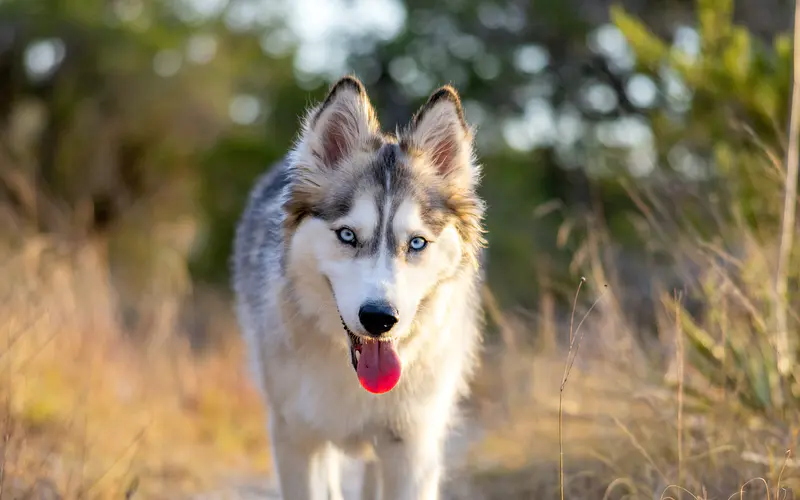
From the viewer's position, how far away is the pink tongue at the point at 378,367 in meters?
3.22

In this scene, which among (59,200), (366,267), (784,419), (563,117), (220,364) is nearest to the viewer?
(366,267)

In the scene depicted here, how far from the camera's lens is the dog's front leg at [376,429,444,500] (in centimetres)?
349

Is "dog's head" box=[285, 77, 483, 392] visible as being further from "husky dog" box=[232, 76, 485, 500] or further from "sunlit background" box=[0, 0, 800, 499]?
"sunlit background" box=[0, 0, 800, 499]

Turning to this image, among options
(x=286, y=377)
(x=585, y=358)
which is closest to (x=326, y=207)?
(x=286, y=377)

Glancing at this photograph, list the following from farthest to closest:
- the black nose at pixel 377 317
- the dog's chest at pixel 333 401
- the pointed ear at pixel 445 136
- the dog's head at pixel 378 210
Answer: the pointed ear at pixel 445 136 < the dog's chest at pixel 333 401 < the dog's head at pixel 378 210 < the black nose at pixel 377 317

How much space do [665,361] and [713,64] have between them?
179cm

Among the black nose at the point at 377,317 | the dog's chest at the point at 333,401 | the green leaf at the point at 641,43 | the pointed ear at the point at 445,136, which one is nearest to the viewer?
the black nose at the point at 377,317

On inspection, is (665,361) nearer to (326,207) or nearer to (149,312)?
(326,207)

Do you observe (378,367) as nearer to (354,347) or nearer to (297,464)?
(354,347)

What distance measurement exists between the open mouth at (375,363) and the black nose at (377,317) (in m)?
0.22

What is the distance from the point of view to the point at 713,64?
16.4 feet

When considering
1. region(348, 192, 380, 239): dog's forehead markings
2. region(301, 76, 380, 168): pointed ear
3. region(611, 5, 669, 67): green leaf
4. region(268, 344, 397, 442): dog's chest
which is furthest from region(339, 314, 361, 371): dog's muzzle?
region(611, 5, 669, 67): green leaf

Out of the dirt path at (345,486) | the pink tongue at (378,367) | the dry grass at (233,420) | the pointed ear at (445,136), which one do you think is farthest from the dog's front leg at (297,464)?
the pointed ear at (445,136)

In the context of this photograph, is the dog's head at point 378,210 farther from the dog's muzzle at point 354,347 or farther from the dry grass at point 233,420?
the dry grass at point 233,420
